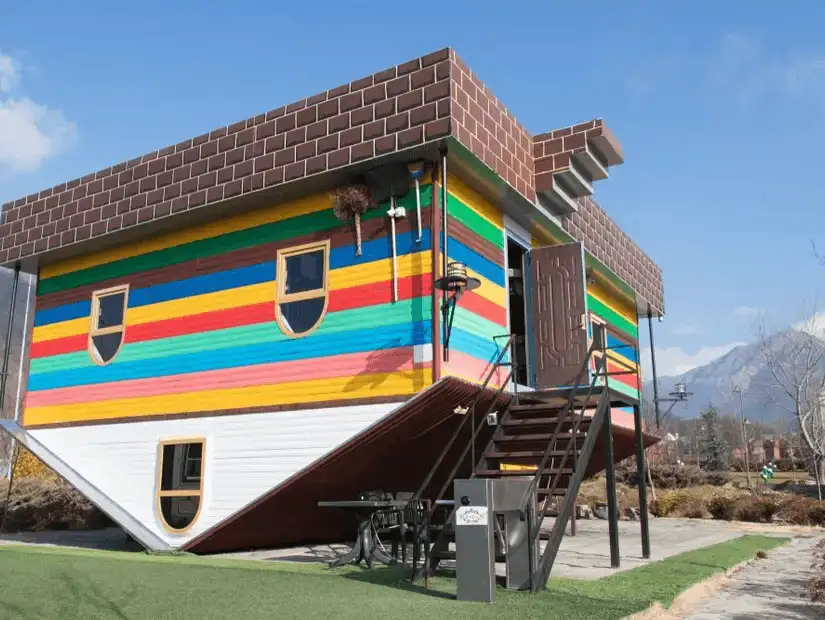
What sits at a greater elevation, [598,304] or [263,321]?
[598,304]

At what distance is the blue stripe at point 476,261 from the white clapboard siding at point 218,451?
1965 mm

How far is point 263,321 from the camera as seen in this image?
992cm

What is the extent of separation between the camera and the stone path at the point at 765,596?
6.04 m

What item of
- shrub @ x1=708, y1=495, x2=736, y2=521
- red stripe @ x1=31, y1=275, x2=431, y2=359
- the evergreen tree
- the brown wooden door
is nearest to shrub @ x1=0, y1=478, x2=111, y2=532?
red stripe @ x1=31, y1=275, x2=431, y2=359

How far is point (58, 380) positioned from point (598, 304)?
928 cm

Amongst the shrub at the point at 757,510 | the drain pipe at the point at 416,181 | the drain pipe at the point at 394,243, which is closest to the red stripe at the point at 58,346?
the drain pipe at the point at 394,243

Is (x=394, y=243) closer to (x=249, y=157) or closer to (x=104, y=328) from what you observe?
(x=249, y=157)

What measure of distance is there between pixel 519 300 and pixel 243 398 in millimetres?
→ 4494

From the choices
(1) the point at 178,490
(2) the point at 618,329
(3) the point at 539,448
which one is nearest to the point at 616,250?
(2) the point at 618,329

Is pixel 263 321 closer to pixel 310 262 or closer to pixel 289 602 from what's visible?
pixel 310 262

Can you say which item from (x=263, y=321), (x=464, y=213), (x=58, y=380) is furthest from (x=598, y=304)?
(x=58, y=380)

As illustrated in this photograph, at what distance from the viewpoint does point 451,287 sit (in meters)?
8.27

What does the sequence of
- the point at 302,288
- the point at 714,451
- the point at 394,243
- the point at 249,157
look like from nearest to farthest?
the point at 394,243 → the point at 302,288 → the point at 249,157 → the point at 714,451

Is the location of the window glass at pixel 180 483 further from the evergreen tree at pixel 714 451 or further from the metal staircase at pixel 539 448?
the evergreen tree at pixel 714 451
